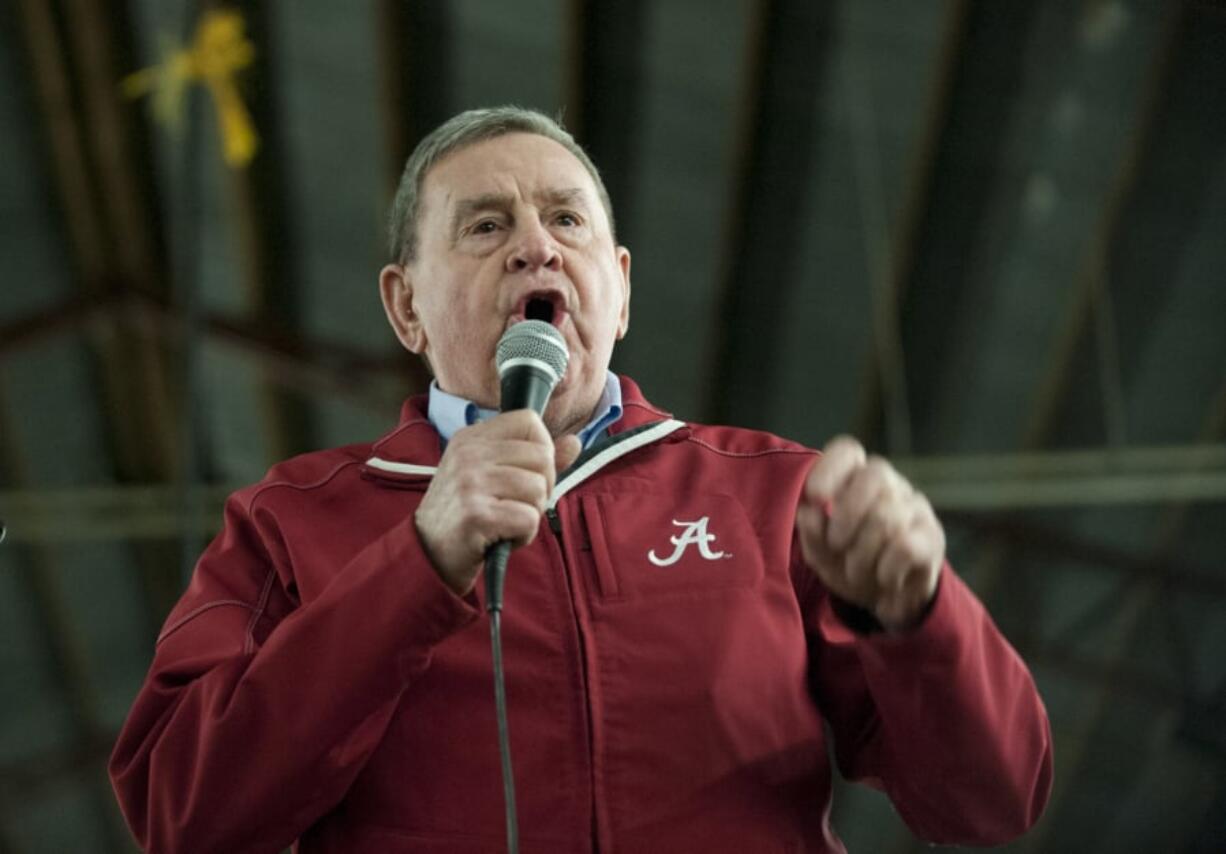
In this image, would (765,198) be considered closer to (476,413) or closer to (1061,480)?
(1061,480)

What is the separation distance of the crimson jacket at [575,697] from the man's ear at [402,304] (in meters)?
0.45

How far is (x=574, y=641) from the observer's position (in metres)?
1.66

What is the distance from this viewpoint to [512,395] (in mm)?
1628

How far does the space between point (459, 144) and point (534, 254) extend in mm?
268

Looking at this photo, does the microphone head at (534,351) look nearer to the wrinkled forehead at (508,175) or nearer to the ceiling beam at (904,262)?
the wrinkled forehead at (508,175)

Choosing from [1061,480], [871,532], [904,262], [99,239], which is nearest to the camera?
[871,532]

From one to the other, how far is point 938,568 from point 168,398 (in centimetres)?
863

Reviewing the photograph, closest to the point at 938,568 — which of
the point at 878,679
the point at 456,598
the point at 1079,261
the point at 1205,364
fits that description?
the point at 878,679

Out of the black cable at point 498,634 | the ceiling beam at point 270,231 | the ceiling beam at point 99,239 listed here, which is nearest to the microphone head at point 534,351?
the black cable at point 498,634

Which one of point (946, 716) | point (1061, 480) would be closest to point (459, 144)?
point (946, 716)

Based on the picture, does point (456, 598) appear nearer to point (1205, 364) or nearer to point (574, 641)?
point (574, 641)

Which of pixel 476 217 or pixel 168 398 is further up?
pixel 476 217

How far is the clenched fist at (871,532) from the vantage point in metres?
1.48

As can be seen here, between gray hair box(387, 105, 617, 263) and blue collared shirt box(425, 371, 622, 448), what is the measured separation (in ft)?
0.85
